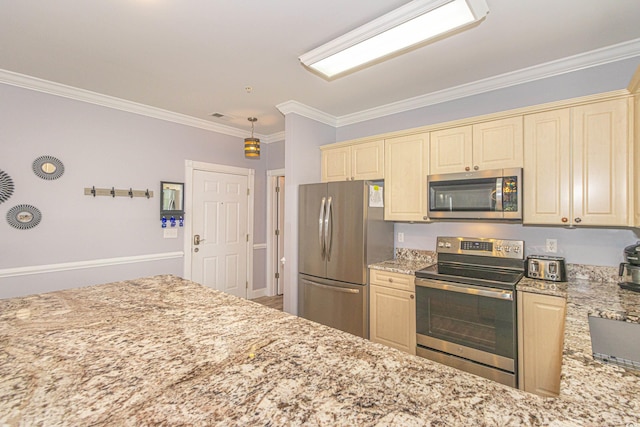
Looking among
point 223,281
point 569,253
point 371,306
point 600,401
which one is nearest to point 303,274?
point 371,306

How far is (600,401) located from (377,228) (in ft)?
7.54

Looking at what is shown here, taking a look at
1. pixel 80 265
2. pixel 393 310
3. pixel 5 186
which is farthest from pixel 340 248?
pixel 5 186

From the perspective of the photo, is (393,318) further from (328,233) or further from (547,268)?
(547,268)

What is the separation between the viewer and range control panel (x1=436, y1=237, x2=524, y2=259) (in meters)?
2.59

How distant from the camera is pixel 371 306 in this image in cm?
292

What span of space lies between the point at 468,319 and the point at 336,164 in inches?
82.1

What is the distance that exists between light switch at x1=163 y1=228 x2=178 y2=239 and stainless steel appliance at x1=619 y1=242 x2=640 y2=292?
4.24 m

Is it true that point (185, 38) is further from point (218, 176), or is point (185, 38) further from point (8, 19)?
point (218, 176)

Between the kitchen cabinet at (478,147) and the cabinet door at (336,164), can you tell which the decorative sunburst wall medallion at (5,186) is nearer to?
the cabinet door at (336,164)

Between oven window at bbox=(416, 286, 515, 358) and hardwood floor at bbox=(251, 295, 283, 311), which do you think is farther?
hardwood floor at bbox=(251, 295, 283, 311)

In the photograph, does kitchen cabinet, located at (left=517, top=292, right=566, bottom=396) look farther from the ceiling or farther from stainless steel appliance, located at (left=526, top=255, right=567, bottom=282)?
the ceiling

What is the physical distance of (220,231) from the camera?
436cm

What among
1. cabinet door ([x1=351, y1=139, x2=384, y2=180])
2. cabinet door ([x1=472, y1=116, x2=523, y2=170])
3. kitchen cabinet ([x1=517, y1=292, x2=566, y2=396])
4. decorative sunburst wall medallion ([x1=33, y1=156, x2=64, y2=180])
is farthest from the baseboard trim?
kitchen cabinet ([x1=517, y1=292, x2=566, y2=396])

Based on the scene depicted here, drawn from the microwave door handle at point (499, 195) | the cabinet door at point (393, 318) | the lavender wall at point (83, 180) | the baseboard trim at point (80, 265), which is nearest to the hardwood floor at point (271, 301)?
the lavender wall at point (83, 180)
